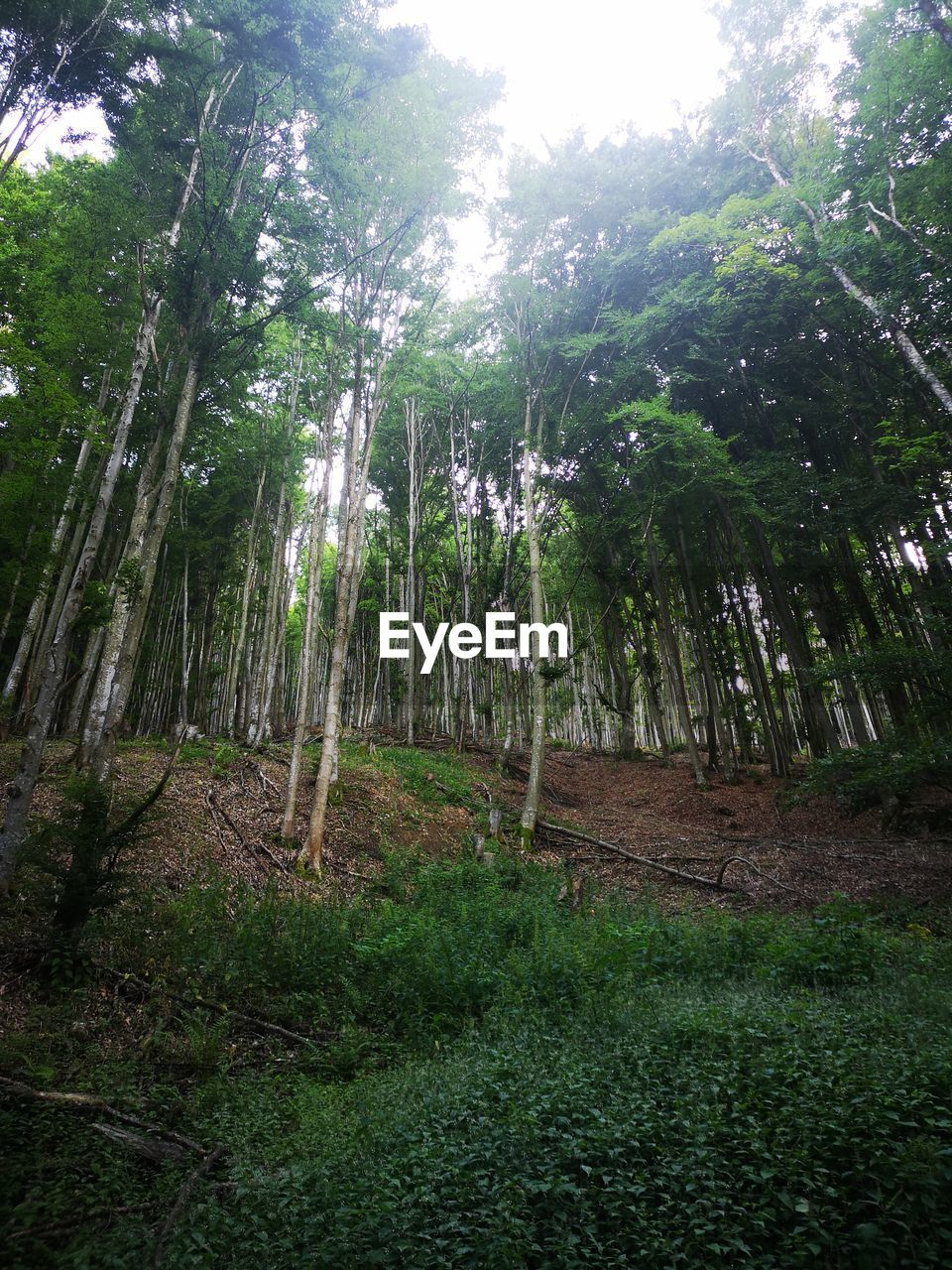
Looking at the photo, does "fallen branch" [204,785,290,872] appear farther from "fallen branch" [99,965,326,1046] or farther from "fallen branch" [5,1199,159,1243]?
"fallen branch" [5,1199,159,1243]

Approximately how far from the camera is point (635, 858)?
1129 cm

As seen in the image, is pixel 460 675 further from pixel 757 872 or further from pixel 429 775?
pixel 757 872

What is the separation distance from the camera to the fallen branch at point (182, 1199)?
2.50 metres

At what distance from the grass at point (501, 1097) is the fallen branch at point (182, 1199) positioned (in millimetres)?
67

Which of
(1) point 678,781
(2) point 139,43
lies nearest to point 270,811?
(2) point 139,43

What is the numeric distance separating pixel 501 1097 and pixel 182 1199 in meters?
1.75

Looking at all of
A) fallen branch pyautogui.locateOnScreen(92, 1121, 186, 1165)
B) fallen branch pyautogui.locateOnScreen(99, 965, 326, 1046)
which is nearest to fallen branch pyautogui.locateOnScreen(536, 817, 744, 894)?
fallen branch pyautogui.locateOnScreen(99, 965, 326, 1046)

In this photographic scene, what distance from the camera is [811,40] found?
12664 mm

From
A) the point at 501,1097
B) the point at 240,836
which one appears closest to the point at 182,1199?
the point at 501,1097

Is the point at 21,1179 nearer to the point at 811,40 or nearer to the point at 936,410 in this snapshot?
the point at 936,410

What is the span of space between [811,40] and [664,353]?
6.52 meters

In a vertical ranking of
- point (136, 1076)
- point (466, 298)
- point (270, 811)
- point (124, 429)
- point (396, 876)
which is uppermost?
point (466, 298)

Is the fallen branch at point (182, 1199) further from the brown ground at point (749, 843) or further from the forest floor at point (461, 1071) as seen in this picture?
the brown ground at point (749, 843)

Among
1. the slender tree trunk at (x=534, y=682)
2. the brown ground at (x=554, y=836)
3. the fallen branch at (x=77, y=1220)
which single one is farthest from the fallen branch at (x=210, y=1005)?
the slender tree trunk at (x=534, y=682)
